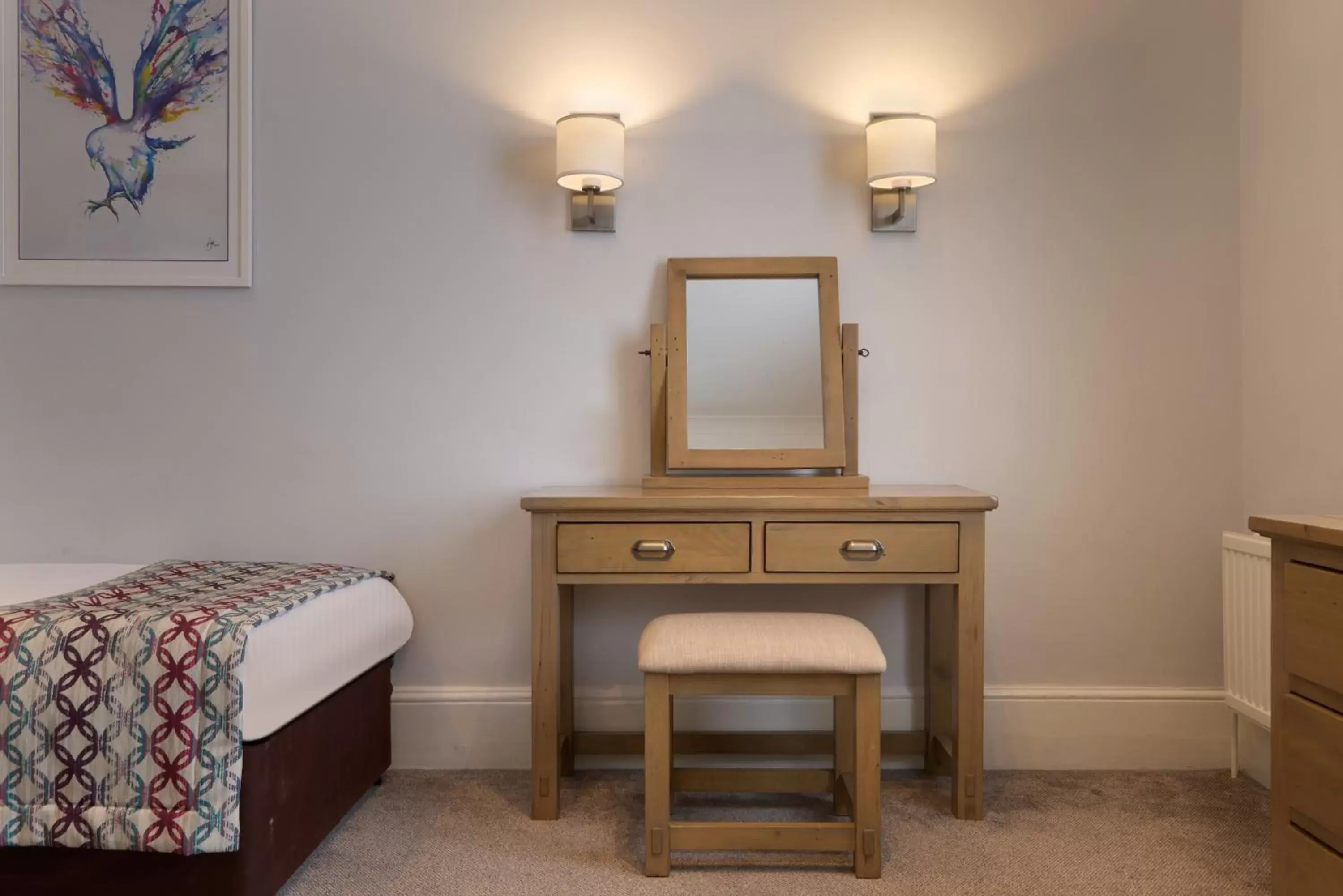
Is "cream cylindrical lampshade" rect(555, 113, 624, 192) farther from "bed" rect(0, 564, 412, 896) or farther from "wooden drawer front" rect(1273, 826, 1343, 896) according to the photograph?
"wooden drawer front" rect(1273, 826, 1343, 896)

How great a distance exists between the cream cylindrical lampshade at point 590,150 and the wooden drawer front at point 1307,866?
208cm

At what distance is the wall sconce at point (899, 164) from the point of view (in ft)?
7.74

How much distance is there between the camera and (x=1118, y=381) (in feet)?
8.24

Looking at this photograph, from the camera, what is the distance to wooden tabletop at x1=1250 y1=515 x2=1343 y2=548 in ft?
4.34

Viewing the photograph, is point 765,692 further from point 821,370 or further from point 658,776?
point 821,370

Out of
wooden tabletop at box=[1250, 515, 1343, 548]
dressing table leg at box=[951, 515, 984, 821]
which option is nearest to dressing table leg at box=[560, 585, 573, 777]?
dressing table leg at box=[951, 515, 984, 821]

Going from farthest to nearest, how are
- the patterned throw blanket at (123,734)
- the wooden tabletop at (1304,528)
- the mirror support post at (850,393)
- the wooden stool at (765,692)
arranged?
the mirror support post at (850,393)
the wooden stool at (765,692)
the patterned throw blanket at (123,734)
the wooden tabletop at (1304,528)

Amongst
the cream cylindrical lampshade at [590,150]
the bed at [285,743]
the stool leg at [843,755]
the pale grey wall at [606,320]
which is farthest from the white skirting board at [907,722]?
the cream cylindrical lampshade at [590,150]

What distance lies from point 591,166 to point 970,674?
1.64m

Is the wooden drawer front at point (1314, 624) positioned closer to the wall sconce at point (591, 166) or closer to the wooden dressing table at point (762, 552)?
the wooden dressing table at point (762, 552)

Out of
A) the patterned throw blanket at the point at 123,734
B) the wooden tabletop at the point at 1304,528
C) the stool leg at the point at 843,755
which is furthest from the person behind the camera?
the stool leg at the point at 843,755

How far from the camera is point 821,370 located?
95.1 inches

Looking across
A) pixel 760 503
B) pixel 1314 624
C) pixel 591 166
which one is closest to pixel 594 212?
pixel 591 166

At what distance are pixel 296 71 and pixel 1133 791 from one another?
10.1 ft
